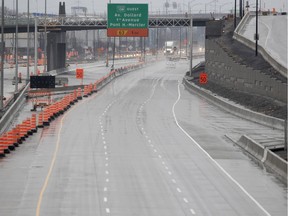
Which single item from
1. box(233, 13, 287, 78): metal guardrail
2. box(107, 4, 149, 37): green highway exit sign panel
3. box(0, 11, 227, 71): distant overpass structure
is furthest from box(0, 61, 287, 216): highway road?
box(0, 11, 227, 71): distant overpass structure

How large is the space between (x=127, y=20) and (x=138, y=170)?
70544 mm

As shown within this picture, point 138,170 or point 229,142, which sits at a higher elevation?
point 138,170

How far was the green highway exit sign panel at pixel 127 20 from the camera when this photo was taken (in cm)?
11262

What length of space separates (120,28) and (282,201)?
78.3m

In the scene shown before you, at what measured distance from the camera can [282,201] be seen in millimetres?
36469

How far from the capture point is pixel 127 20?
11319cm

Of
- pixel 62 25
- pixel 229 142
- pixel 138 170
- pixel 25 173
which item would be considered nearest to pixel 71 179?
pixel 25 173

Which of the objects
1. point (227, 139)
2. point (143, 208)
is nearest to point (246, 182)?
point (143, 208)

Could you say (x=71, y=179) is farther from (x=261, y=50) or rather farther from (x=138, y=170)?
(x=261, y=50)

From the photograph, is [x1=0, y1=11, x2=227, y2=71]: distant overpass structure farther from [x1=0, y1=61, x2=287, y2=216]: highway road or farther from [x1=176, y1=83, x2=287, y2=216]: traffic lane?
[x1=0, y1=61, x2=287, y2=216]: highway road

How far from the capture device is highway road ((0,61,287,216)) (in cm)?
3478

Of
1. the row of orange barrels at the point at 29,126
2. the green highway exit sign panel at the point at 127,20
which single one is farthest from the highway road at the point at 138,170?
Result: the green highway exit sign panel at the point at 127,20

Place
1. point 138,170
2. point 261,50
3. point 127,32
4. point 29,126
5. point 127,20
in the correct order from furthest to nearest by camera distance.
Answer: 1. point 127,32
2. point 127,20
3. point 261,50
4. point 29,126
5. point 138,170

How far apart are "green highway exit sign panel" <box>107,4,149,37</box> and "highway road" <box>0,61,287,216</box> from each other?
1511 inches
